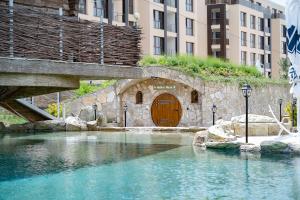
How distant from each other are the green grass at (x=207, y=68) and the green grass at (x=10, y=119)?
6889 millimetres

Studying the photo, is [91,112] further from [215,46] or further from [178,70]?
[215,46]

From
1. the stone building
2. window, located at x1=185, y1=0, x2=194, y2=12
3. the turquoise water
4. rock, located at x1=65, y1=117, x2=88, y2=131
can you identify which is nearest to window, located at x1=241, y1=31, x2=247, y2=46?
window, located at x1=185, y1=0, x2=194, y2=12

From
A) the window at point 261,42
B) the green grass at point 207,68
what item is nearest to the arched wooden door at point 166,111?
the green grass at point 207,68

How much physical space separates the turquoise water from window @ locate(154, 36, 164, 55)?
30831 millimetres

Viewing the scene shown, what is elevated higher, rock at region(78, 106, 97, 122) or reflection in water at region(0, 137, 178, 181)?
rock at region(78, 106, 97, 122)

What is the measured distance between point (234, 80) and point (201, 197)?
19122 millimetres

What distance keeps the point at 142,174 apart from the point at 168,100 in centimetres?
1668

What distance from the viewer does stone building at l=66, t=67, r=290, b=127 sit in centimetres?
2727

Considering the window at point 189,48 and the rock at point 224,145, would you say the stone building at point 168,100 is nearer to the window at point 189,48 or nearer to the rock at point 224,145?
the rock at point 224,145

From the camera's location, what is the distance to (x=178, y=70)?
2734 cm

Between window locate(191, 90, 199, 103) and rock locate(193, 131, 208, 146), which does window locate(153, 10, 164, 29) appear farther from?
rock locate(193, 131, 208, 146)

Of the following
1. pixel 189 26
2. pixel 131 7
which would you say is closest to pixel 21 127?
pixel 131 7

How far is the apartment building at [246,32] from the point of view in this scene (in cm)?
5716

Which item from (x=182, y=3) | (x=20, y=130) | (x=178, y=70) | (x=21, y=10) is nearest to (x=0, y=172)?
(x=21, y=10)
